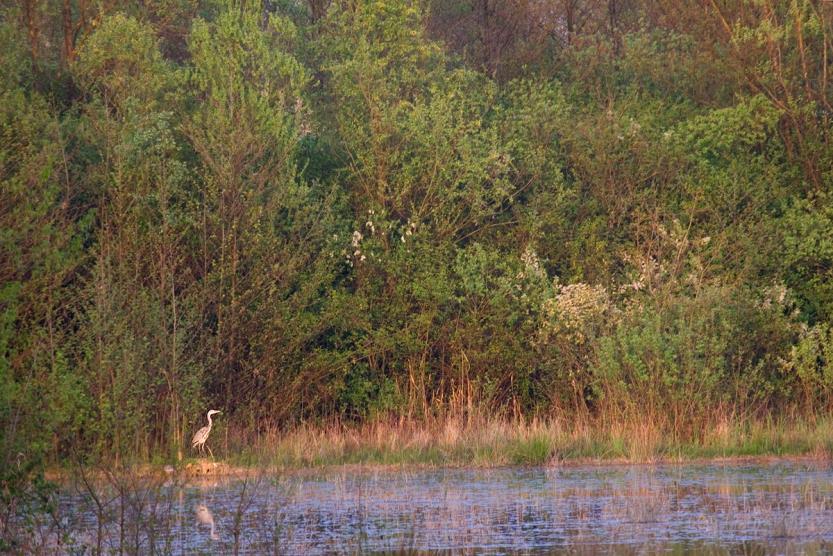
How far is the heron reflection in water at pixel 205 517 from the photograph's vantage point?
13.5 metres

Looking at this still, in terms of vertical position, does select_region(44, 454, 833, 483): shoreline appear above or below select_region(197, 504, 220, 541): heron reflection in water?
above

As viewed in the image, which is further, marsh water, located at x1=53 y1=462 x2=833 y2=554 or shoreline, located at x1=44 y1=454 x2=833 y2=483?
shoreline, located at x1=44 y1=454 x2=833 y2=483

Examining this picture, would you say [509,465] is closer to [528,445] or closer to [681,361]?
[528,445]

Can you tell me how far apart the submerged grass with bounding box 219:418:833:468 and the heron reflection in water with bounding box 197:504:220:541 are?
4.29 meters

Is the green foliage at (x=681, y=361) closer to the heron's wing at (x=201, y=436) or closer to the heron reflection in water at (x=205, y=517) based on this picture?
the heron's wing at (x=201, y=436)

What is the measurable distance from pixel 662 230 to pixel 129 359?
9.49m

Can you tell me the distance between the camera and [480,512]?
1475cm

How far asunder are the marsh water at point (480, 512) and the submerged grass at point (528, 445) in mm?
748

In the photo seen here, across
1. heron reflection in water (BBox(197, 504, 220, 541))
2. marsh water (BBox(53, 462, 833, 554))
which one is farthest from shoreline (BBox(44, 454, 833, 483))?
heron reflection in water (BBox(197, 504, 220, 541))

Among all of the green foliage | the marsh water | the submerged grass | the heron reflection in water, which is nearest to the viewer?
the marsh water

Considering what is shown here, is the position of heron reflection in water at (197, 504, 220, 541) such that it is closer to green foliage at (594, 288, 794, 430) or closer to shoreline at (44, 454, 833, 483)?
shoreline at (44, 454, 833, 483)

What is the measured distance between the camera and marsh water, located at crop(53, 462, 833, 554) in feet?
40.1

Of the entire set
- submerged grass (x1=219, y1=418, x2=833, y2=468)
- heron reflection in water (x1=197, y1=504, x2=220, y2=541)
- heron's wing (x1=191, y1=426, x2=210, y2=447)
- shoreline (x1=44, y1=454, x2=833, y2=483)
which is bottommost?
heron reflection in water (x1=197, y1=504, x2=220, y2=541)

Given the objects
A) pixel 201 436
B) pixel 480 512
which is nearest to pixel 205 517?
pixel 480 512
